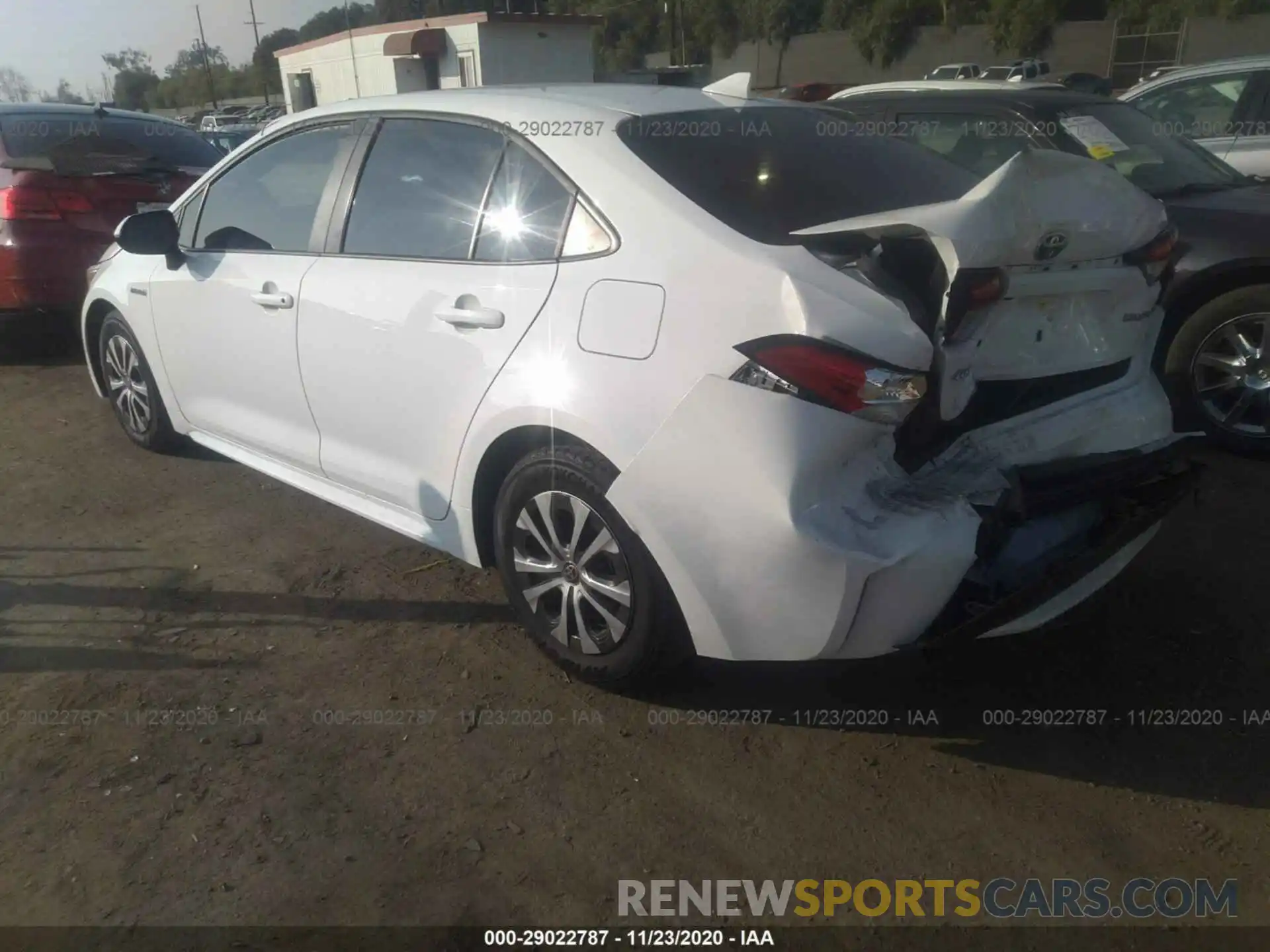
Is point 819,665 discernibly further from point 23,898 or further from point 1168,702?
point 23,898

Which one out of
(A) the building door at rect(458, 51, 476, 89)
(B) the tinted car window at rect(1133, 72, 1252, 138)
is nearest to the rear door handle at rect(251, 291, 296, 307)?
(B) the tinted car window at rect(1133, 72, 1252, 138)

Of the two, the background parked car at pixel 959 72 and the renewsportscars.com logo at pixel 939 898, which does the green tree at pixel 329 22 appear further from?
the renewsportscars.com logo at pixel 939 898

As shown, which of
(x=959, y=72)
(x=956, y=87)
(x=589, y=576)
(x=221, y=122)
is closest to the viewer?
(x=589, y=576)

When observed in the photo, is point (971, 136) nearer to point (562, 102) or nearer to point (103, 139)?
point (562, 102)

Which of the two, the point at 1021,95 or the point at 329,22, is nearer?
the point at 1021,95

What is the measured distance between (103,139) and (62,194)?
76 cm

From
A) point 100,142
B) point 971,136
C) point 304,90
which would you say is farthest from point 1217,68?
point 304,90

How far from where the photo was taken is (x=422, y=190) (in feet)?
10.8

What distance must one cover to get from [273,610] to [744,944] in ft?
6.92

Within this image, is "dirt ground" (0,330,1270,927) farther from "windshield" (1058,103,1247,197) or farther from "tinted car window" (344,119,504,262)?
"windshield" (1058,103,1247,197)

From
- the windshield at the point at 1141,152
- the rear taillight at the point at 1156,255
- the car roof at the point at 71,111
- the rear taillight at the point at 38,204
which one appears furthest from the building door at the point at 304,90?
the rear taillight at the point at 1156,255

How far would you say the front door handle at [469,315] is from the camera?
9.46 feet

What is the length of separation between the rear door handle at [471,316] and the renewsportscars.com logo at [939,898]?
5.01ft

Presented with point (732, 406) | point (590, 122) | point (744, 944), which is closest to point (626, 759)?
point (744, 944)
